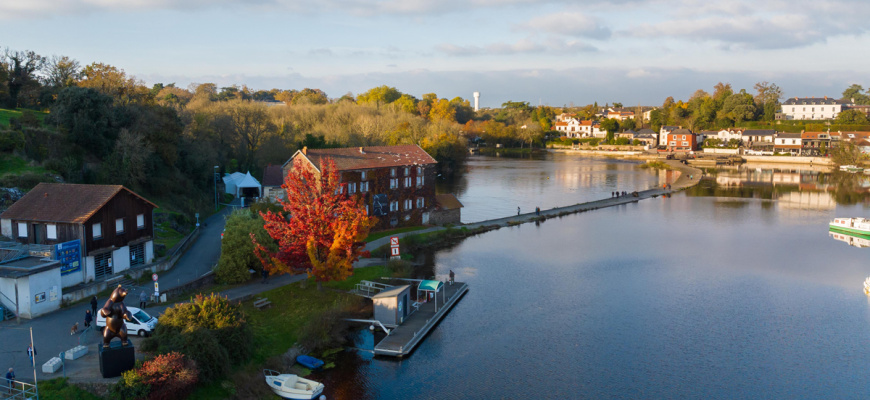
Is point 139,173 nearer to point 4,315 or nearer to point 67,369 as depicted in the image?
point 4,315

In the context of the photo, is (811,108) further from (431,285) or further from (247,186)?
(431,285)

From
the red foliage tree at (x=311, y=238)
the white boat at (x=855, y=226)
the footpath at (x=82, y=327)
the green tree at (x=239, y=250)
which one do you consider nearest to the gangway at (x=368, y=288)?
the red foliage tree at (x=311, y=238)

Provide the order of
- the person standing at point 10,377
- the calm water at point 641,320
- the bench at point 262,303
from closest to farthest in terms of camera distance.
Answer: the person standing at point 10,377 < the calm water at point 641,320 < the bench at point 262,303

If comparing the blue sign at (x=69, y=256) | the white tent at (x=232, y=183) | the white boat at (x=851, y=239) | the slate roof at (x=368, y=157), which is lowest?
the white boat at (x=851, y=239)

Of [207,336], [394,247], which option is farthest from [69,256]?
[394,247]

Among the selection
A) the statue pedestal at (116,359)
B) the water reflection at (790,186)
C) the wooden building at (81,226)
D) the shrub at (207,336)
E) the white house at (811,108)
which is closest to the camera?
the statue pedestal at (116,359)

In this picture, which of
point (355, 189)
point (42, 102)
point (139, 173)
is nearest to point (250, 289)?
point (355, 189)

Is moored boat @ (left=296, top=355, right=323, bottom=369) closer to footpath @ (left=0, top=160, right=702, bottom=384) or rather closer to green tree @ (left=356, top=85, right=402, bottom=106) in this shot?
footpath @ (left=0, top=160, right=702, bottom=384)

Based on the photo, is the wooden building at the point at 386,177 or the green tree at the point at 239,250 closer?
the green tree at the point at 239,250

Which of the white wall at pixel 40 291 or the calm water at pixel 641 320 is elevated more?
the white wall at pixel 40 291

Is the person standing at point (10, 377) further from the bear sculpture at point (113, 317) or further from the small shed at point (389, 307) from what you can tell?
the small shed at point (389, 307)
